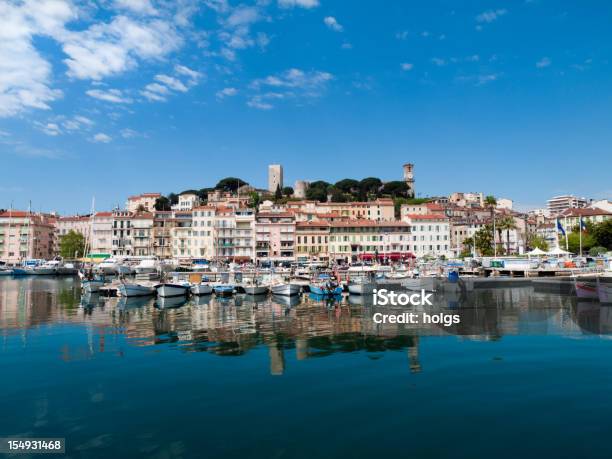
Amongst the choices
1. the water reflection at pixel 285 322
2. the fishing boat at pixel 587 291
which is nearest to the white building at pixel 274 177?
the water reflection at pixel 285 322

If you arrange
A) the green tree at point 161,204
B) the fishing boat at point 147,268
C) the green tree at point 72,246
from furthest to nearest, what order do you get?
the green tree at point 161,204
the green tree at point 72,246
the fishing boat at point 147,268

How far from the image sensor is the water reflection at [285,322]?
17500 millimetres

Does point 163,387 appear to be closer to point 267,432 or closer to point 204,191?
point 267,432

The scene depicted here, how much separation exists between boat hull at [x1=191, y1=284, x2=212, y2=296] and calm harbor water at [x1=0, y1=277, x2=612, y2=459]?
53.2 ft

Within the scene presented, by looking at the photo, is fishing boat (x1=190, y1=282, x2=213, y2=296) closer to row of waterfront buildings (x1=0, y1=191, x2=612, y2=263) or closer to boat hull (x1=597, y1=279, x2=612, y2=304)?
boat hull (x1=597, y1=279, x2=612, y2=304)

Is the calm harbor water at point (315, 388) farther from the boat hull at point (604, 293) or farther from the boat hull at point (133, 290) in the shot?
the boat hull at point (133, 290)

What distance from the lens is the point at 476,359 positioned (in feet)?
47.6

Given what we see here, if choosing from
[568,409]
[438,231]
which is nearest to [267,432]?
[568,409]

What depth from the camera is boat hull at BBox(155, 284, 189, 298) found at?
3691 centimetres

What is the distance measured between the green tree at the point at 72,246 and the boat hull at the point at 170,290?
213 ft

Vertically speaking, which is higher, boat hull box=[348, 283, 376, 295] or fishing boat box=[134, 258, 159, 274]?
fishing boat box=[134, 258, 159, 274]

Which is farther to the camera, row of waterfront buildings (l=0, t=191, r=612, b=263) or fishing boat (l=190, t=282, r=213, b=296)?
row of waterfront buildings (l=0, t=191, r=612, b=263)

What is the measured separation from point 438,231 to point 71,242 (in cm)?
7601

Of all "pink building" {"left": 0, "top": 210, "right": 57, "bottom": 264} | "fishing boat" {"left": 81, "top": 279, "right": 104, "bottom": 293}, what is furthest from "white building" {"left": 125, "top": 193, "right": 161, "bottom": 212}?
"fishing boat" {"left": 81, "top": 279, "right": 104, "bottom": 293}
